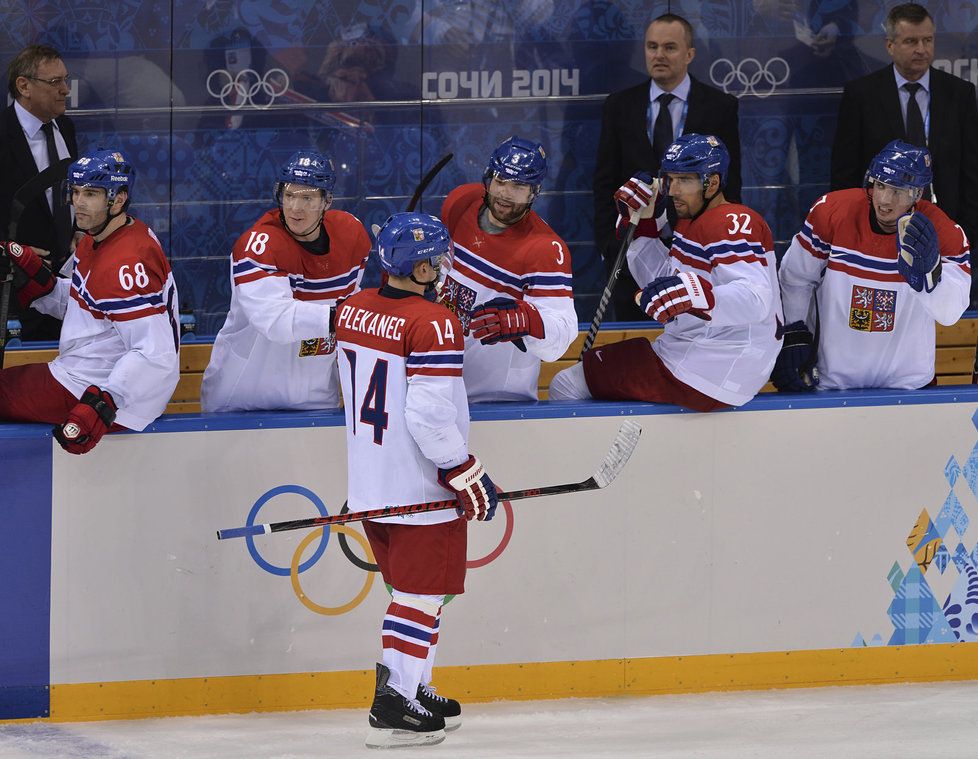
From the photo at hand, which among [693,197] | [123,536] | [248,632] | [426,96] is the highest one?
[426,96]

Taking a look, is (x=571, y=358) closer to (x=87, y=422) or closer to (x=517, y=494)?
(x=517, y=494)

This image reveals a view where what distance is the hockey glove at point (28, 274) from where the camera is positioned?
4262 millimetres

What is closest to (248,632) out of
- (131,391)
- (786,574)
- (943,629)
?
(131,391)

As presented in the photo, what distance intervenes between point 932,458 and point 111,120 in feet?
12.2

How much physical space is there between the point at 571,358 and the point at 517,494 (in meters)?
2.15

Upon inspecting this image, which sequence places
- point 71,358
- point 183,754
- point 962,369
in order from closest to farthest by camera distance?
point 183,754 → point 71,358 → point 962,369

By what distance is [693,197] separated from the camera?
435 centimetres

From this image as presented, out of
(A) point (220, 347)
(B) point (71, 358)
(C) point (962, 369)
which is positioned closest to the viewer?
(B) point (71, 358)

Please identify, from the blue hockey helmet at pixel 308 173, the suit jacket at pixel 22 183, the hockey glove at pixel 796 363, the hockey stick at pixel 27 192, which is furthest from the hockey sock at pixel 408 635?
the suit jacket at pixel 22 183

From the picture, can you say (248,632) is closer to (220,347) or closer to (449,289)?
(220,347)

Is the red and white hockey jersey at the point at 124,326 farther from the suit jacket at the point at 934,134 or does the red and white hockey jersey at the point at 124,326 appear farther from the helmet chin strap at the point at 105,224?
the suit jacket at the point at 934,134

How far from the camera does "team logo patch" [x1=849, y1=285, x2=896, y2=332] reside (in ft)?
14.8

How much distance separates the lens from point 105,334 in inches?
158

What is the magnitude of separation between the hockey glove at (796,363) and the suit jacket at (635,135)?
44.9 inches
